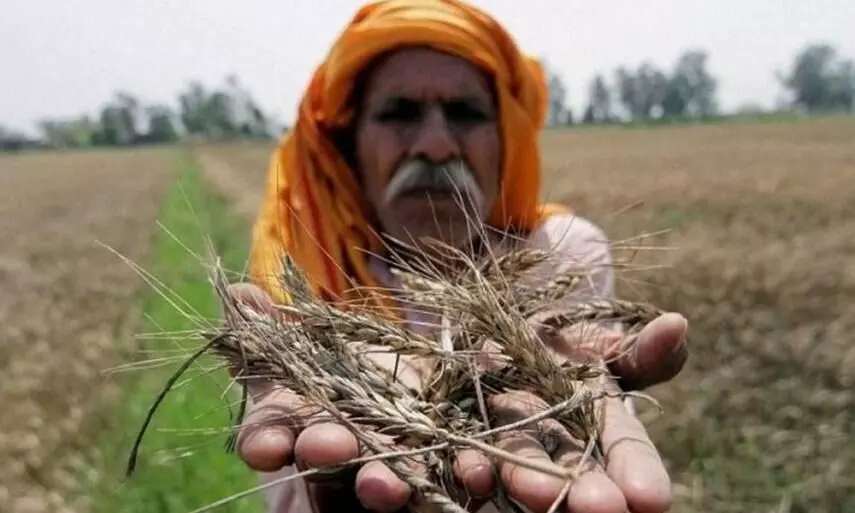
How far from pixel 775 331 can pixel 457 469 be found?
3.75 metres

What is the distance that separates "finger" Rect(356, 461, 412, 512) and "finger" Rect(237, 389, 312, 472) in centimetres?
17


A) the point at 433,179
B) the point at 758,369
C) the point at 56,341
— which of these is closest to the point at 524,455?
the point at 433,179

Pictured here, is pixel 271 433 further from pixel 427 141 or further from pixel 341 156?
pixel 341 156

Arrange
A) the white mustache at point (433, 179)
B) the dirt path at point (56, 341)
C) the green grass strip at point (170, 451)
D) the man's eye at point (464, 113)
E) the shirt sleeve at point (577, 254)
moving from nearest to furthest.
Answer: the shirt sleeve at point (577, 254)
the white mustache at point (433, 179)
the man's eye at point (464, 113)
the green grass strip at point (170, 451)
the dirt path at point (56, 341)

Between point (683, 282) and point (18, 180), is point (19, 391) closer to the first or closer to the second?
point (683, 282)

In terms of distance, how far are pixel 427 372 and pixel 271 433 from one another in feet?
0.96

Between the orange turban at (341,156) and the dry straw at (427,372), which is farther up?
the orange turban at (341,156)

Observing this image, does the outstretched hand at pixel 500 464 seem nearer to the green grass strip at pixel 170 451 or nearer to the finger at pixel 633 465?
the finger at pixel 633 465

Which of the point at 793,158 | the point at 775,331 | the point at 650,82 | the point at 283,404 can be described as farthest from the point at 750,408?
the point at 650,82

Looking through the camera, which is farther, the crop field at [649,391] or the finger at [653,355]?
the crop field at [649,391]

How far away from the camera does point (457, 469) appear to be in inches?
49.8

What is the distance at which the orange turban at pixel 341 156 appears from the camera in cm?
231

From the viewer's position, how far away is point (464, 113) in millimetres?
2361

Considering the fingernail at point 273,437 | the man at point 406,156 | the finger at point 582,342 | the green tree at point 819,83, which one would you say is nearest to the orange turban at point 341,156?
the man at point 406,156
